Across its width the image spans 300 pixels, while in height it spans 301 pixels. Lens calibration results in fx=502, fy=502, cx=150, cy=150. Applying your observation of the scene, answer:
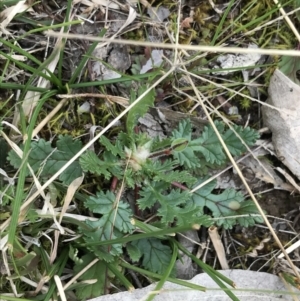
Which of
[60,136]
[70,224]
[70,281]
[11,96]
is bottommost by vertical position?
[70,281]

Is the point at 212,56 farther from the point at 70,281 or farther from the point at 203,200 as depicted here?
the point at 70,281

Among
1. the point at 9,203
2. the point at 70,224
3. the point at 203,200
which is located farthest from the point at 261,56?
the point at 9,203

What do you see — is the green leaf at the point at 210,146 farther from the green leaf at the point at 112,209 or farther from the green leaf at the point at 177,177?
the green leaf at the point at 112,209

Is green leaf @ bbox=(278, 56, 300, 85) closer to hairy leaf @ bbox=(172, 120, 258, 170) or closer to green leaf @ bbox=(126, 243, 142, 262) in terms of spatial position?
hairy leaf @ bbox=(172, 120, 258, 170)

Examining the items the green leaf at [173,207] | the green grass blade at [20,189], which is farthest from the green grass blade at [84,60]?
the green leaf at [173,207]

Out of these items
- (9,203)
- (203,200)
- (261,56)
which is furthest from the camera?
(261,56)

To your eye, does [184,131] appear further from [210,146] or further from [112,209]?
[112,209]

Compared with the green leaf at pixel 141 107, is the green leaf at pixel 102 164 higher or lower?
lower
